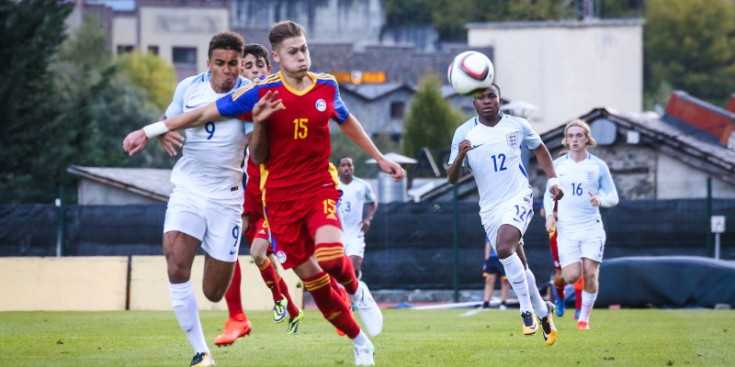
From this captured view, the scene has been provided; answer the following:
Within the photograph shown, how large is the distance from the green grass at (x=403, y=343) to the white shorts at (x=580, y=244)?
2.81 ft

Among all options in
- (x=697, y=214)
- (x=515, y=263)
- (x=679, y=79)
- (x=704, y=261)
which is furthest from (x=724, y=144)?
(x=679, y=79)

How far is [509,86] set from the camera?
9512 cm

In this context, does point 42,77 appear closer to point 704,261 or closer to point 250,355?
point 704,261

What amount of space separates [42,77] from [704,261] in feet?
91.6

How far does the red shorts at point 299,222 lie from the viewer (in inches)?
414

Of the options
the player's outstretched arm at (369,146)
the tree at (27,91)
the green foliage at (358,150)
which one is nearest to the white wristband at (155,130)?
the player's outstretched arm at (369,146)

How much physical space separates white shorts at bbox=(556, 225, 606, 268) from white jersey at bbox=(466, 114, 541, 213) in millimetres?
3814

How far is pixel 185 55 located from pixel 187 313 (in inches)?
3874

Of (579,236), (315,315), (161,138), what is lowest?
(315,315)

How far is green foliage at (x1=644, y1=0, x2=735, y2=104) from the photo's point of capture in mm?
107500

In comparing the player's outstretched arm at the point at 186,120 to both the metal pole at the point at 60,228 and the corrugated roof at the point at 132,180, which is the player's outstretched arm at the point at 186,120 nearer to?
the metal pole at the point at 60,228

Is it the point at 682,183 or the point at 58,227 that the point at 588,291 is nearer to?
the point at 58,227

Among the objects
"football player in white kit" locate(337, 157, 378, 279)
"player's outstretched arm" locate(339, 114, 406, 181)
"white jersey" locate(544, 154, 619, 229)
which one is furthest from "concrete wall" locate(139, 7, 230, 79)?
"player's outstretched arm" locate(339, 114, 406, 181)

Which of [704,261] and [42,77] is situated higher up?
[42,77]
